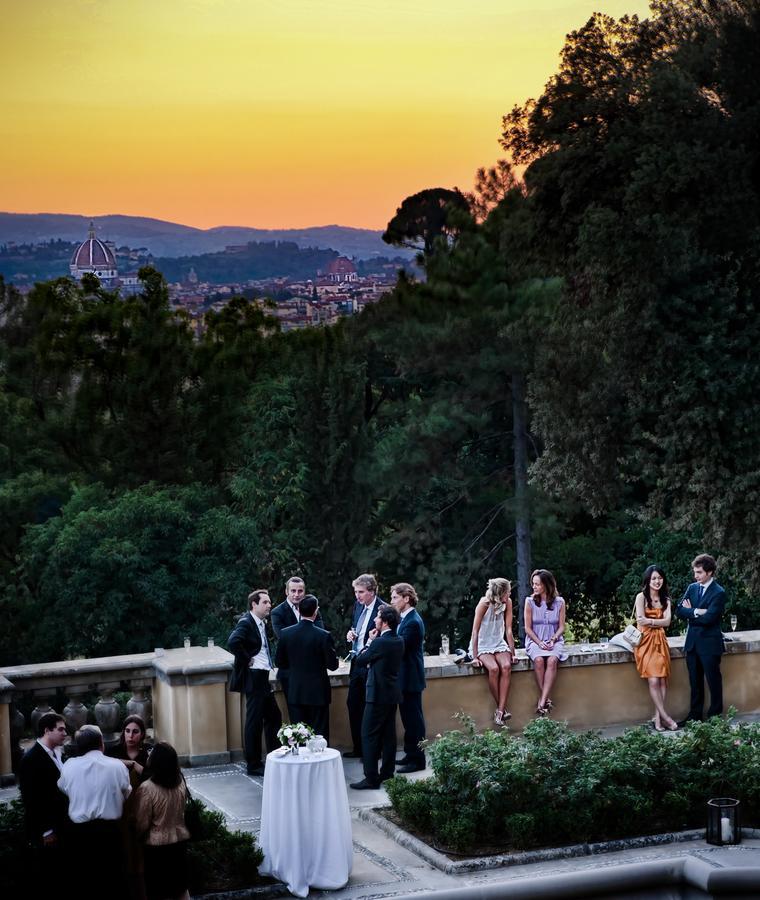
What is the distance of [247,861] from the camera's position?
29.9 feet

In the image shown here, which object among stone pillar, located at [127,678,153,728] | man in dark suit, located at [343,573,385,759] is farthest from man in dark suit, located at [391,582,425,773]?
stone pillar, located at [127,678,153,728]

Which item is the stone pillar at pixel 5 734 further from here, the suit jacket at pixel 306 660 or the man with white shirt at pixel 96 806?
the man with white shirt at pixel 96 806

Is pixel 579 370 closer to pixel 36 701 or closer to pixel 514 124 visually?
pixel 514 124

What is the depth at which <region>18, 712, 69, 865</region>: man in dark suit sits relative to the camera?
823 centimetres

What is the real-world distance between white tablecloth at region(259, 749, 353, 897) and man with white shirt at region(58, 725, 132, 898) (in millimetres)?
1149

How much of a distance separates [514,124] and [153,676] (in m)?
24.5

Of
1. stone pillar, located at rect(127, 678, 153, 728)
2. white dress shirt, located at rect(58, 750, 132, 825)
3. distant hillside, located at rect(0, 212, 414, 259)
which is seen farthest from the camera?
distant hillside, located at rect(0, 212, 414, 259)

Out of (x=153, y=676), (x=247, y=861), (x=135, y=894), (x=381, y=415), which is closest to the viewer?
(x=135, y=894)

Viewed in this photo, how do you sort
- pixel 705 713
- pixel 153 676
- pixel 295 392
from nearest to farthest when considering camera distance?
pixel 153 676 → pixel 705 713 → pixel 295 392

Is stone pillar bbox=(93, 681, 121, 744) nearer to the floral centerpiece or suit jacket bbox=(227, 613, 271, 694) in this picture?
suit jacket bbox=(227, 613, 271, 694)

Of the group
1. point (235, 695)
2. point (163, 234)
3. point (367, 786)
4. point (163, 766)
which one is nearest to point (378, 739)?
point (367, 786)

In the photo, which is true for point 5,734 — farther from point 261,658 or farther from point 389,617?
point 389,617

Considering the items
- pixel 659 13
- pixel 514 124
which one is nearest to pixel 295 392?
pixel 514 124

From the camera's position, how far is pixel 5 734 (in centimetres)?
1110
